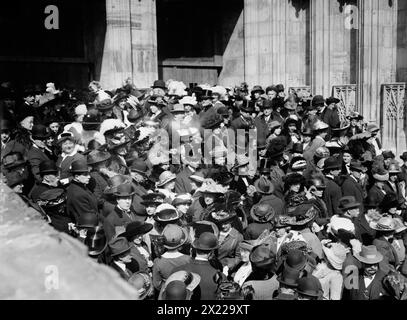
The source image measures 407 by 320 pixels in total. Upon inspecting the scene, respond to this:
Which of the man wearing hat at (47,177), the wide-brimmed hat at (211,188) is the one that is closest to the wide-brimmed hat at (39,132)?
the man wearing hat at (47,177)

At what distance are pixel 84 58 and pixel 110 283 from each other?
42.6 feet

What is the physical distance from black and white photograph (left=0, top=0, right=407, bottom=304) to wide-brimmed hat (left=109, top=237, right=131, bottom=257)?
0.06 ft

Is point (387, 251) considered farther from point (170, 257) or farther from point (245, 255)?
point (170, 257)

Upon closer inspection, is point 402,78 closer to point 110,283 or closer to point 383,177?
point 383,177

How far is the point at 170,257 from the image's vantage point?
515 centimetres

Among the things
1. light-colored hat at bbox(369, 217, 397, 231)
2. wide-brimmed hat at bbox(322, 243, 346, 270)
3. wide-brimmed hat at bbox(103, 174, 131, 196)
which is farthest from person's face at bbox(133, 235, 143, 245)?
light-colored hat at bbox(369, 217, 397, 231)

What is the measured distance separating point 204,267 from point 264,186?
2396mm

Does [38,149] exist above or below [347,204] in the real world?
above

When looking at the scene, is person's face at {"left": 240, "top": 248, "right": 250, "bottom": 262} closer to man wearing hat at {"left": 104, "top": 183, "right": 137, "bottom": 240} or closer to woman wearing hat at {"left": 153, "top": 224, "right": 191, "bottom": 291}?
woman wearing hat at {"left": 153, "top": 224, "right": 191, "bottom": 291}

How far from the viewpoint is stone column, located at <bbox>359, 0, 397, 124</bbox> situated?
15805 millimetres

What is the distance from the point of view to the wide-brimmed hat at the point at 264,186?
23.1ft

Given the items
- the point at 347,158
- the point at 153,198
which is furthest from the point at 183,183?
the point at 347,158

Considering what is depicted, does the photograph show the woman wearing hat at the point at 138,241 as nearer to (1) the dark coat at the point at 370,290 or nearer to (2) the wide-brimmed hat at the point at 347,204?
(1) the dark coat at the point at 370,290

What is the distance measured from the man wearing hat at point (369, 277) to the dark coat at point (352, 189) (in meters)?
2.38
